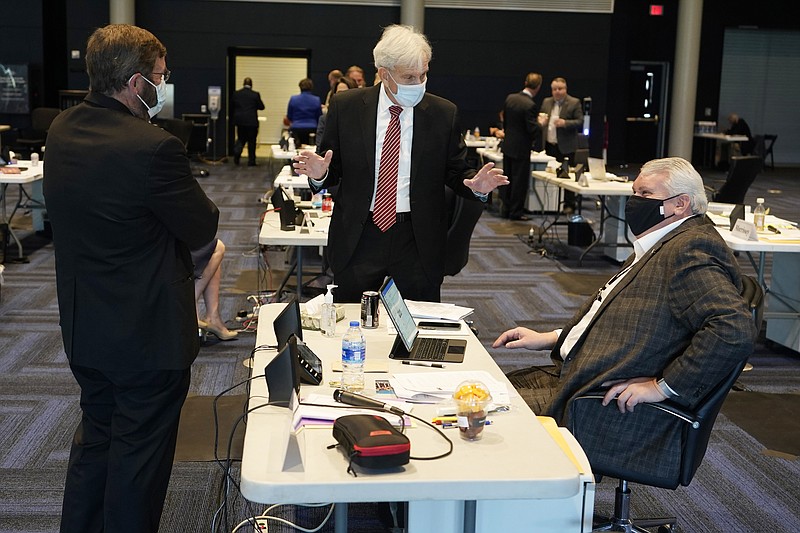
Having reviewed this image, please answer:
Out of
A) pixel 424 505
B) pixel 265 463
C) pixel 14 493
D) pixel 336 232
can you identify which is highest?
pixel 336 232

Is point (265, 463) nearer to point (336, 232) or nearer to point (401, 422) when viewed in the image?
point (401, 422)

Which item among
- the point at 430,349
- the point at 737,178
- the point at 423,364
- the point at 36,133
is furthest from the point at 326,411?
the point at 36,133

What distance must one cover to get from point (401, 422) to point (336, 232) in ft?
4.86

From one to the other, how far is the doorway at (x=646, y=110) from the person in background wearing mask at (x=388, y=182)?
1562cm

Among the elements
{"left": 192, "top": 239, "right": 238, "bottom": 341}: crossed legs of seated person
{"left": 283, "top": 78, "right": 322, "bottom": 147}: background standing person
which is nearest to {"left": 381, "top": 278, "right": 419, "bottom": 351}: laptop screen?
{"left": 192, "top": 239, "right": 238, "bottom": 341}: crossed legs of seated person

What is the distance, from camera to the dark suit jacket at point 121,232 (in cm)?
224

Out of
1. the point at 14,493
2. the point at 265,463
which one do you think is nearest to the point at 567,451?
the point at 265,463

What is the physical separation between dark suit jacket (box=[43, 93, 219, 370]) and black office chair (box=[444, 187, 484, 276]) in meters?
2.19

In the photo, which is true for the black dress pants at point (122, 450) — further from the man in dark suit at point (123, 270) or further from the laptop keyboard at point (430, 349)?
the laptop keyboard at point (430, 349)

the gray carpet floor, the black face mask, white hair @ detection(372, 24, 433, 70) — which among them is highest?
white hair @ detection(372, 24, 433, 70)

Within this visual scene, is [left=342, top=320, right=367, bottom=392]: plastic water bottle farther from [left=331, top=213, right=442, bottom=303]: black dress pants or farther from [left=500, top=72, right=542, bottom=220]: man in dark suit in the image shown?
[left=500, top=72, right=542, bottom=220]: man in dark suit

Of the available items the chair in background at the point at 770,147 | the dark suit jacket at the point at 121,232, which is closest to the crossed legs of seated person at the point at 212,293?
the dark suit jacket at the point at 121,232

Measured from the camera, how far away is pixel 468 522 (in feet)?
6.72

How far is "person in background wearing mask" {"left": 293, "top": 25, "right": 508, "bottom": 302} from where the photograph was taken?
137 inches
